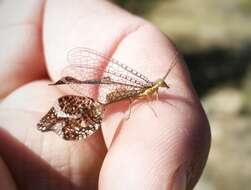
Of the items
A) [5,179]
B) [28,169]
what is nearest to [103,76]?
[28,169]

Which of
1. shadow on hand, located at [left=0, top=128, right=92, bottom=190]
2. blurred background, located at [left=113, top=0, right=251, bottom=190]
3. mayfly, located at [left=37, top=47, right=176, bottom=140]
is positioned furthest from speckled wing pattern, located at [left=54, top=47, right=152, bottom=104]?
blurred background, located at [left=113, top=0, right=251, bottom=190]

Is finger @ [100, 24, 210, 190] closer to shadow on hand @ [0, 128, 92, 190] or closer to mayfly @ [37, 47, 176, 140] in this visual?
mayfly @ [37, 47, 176, 140]

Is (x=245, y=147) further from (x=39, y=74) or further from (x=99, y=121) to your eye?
(x=99, y=121)

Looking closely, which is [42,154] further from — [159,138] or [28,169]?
[159,138]

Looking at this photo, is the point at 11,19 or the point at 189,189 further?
the point at 11,19

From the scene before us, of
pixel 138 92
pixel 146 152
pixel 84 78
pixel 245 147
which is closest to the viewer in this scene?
pixel 146 152

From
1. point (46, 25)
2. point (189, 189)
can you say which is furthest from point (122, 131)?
point (46, 25)

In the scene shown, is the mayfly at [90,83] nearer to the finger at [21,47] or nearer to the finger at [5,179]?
the finger at [5,179]

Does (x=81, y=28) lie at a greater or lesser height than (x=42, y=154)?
greater
